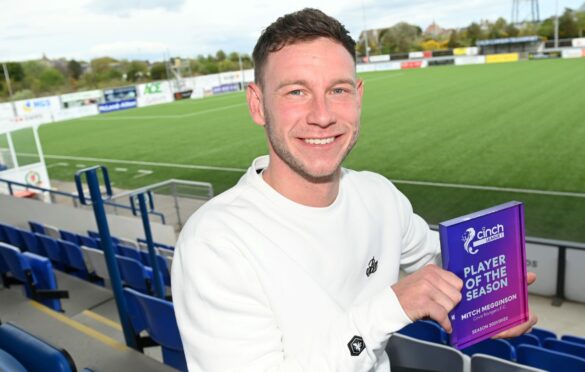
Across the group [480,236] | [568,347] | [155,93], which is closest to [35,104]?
[155,93]

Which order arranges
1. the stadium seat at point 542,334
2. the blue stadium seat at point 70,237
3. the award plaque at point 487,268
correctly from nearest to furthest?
the award plaque at point 487,268 → the stadium seat at point 542,334 → the blue stadium seat at point 70,237

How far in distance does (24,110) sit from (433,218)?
3380 centimetres

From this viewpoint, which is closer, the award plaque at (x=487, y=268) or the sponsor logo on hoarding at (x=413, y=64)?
the award plaque at (x=487, y=268)

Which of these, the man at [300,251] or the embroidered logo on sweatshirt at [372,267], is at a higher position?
the man at [300,251]

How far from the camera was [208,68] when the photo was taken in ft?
244

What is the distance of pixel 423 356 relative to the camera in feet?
9.71

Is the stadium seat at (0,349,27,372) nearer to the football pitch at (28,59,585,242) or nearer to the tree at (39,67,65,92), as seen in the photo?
the football pitch at (28,59,585,242)

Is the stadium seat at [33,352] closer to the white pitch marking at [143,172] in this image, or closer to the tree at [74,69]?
the white pitch marking at [143,172]

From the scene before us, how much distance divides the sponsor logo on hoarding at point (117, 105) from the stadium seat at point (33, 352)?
37948 millimetres

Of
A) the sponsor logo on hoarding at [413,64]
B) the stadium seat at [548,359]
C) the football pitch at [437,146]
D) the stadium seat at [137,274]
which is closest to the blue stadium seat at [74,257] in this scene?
the stadium seat at [137,274]

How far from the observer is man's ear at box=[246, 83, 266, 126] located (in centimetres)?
151

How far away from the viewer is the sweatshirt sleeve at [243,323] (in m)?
1.17

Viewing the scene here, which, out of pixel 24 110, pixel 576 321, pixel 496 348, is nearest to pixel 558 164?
pixel 576 321

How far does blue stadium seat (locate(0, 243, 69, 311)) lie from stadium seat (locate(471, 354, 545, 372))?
151 inches
